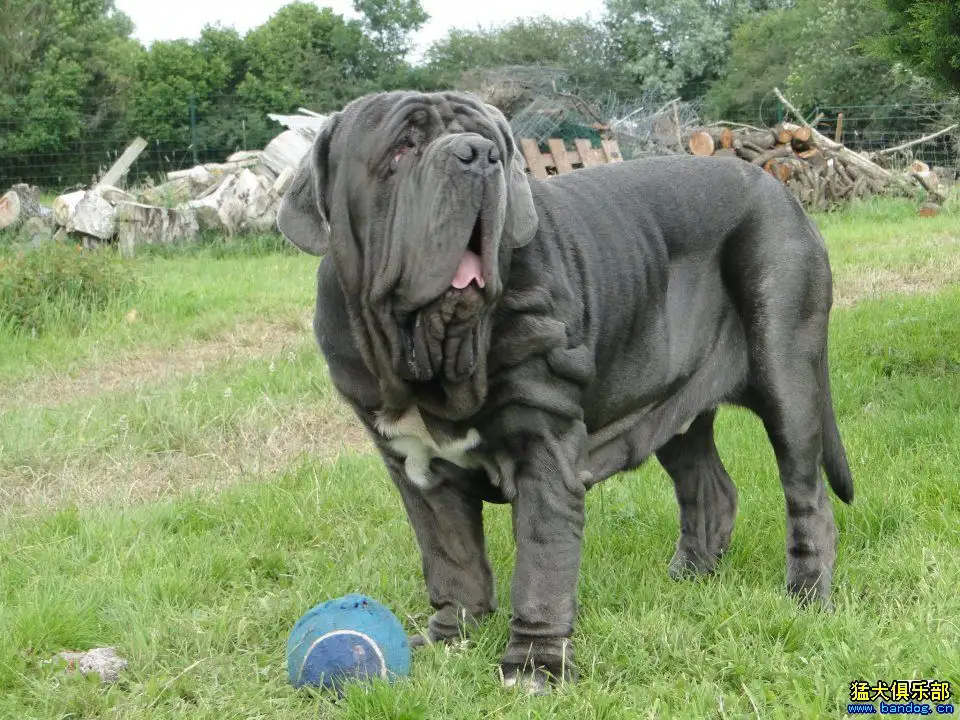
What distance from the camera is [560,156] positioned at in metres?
15.7

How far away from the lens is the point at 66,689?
9.89ft

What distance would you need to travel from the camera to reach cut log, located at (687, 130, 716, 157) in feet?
51.1

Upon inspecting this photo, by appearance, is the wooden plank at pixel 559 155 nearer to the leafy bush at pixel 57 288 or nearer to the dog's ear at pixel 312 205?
the leafy bush at pixel 57 288

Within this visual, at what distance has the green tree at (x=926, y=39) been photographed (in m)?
5.63

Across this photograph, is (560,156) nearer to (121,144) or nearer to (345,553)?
(345,553)

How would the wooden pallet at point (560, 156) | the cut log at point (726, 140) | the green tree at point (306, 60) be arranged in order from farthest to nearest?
the green tree at point (306, 60)
the cut log at point (726, 140)
the wooden pallet at point (560, 156)

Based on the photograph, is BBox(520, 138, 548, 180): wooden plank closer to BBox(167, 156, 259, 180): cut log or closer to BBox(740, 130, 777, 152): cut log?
BBox(740, 130, 777, 152): cut log

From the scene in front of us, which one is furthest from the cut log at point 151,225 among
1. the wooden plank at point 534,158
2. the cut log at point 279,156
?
the wooden plank at point 534,158

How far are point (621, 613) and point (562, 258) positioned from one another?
1.20 meters

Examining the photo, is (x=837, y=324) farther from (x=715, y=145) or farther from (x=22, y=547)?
(x=715, y=145)

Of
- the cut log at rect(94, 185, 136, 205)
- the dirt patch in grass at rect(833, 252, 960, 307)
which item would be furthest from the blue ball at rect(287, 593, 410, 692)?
the cut log at rect(94, 185, 136, 205)

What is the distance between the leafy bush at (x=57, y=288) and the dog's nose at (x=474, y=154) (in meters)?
6.02

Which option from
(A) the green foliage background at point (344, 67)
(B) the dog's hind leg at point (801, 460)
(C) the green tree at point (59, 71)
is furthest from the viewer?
(C) the green tree at point (59, 71)

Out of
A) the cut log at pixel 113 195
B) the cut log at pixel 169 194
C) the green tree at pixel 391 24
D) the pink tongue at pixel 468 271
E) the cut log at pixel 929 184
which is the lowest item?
the cut log at pixel 929 184
